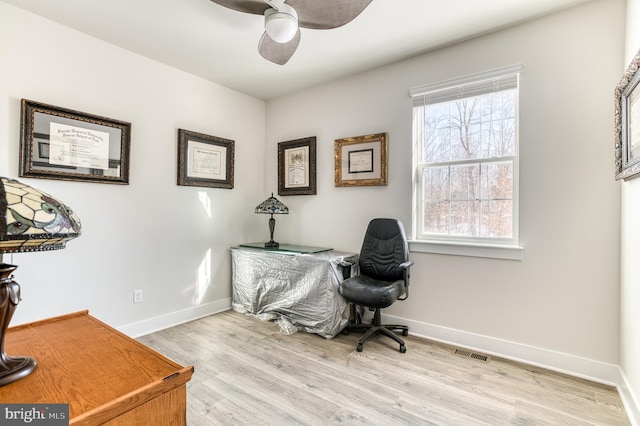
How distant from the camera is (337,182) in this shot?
3.44 m

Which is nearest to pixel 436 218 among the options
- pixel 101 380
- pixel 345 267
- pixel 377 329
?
pixel 345 267

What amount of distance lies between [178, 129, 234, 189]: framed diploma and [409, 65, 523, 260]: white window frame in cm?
210

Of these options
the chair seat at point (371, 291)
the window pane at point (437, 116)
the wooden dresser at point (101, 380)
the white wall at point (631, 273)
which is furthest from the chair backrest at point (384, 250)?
the wooden dresser at point (101, 380)

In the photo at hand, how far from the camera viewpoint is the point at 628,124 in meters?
1.83

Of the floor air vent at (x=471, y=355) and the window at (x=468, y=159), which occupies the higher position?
the window at (x=468, y=159)

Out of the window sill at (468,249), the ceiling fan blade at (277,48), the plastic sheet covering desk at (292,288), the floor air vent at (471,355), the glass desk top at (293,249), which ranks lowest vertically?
the floor air vent at (471,355)

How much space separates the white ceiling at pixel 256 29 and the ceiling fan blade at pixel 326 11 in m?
0.43

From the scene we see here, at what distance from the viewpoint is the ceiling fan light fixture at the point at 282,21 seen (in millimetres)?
1828

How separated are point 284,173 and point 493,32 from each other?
2.52m

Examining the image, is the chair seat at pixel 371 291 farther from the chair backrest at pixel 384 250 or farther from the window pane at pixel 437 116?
the window pane at pixel 437 116

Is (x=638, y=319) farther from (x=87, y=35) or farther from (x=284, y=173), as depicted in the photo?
(x=87, y=35)

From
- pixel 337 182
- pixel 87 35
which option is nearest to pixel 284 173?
pixel 337 182

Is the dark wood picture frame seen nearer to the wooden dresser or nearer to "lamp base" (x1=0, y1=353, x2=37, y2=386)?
the wooden dresser

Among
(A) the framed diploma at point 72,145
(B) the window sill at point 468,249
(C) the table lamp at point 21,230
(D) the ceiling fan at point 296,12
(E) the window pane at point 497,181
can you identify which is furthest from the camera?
(E) the window pane at point 497,181
